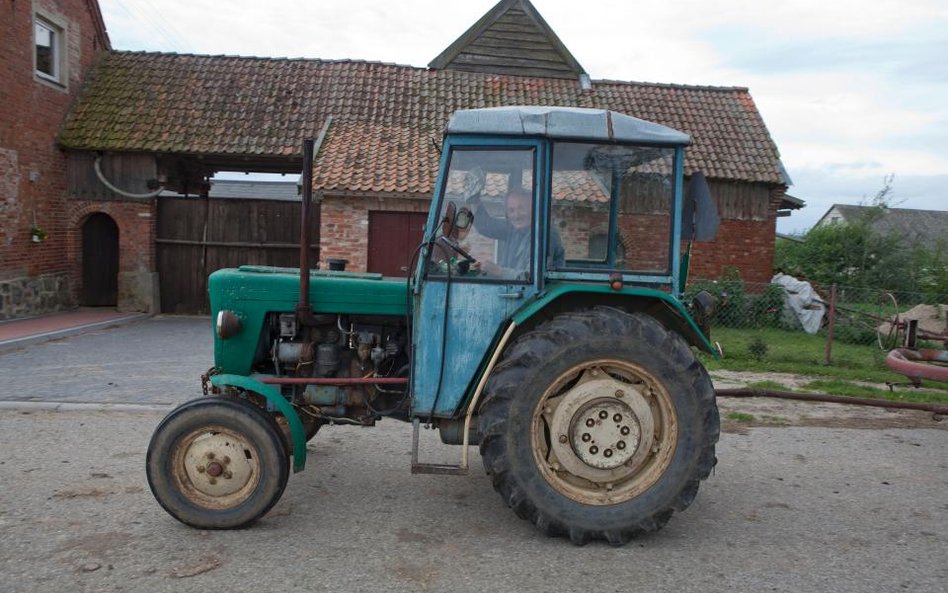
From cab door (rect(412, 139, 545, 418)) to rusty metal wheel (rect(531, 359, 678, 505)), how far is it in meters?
0.53

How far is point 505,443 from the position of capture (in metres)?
3.87

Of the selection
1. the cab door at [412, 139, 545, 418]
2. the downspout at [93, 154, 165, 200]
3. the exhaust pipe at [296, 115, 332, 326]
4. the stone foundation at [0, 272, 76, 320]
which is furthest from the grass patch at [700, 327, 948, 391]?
the stone foundation at [0, 272, 76, 320]

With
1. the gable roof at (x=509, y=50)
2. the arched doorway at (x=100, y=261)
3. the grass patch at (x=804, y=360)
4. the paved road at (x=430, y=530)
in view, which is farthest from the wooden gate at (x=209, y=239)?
the paved road at (x=430, y=530)

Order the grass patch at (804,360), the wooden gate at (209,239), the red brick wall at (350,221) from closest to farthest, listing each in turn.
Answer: the grass patch at (804,360) < the red brick wall at (350,221) < the wooden gate at (209,239)

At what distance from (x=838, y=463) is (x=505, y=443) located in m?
3.30

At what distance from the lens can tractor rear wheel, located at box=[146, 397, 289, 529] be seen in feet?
12.9

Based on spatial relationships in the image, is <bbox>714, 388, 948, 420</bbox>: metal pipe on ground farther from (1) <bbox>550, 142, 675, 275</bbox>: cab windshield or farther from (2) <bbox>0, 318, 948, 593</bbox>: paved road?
(1) <bbox>550, 142, 675, 275</bbox>: cab windshield

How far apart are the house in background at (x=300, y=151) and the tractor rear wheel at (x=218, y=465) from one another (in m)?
8.91

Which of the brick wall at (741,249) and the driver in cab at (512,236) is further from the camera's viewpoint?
the brick wall at (741,249)

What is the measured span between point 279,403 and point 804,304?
1257 cm

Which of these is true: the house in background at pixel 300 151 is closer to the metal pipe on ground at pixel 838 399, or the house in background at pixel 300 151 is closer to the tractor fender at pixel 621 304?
the metal pipe on ground at pixel 838 399

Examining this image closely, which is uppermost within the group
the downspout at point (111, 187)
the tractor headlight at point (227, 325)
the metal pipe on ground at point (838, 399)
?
the downspout at point (111, 187)

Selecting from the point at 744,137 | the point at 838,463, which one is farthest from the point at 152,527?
the point at 744,137

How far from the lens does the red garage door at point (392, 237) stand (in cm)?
1313
